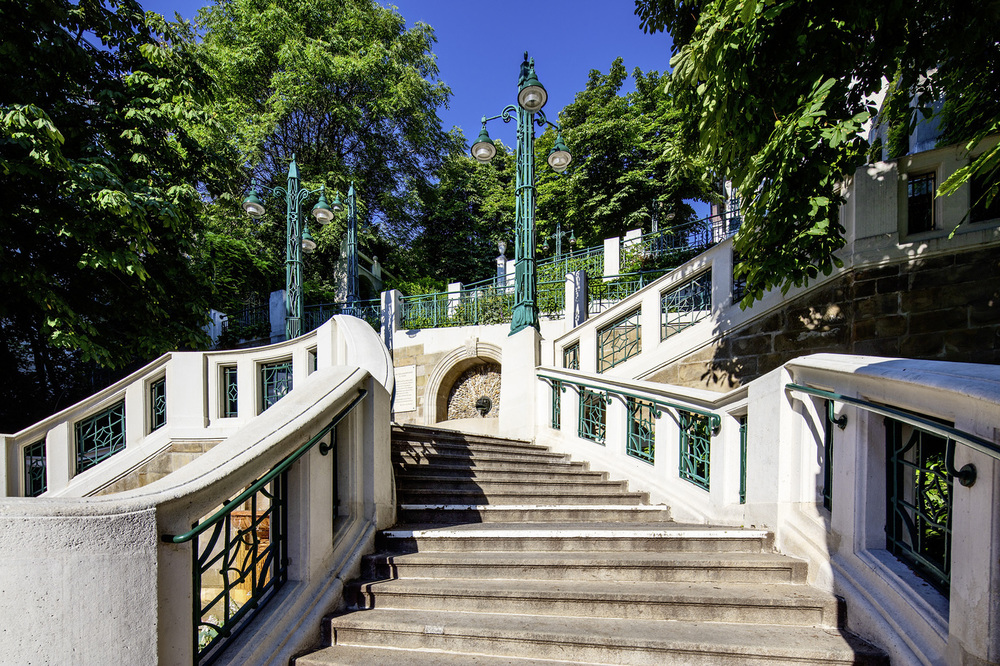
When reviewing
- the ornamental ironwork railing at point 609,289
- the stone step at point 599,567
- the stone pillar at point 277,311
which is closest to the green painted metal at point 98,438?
the stone step at point 599,567

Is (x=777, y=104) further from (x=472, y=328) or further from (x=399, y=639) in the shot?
(x=472, y=328)

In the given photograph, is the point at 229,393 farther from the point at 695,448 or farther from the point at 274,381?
the point at 695,448

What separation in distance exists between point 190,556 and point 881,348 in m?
6.17

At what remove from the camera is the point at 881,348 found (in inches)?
196

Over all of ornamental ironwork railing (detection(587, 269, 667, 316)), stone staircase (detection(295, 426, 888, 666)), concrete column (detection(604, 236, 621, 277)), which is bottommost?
stone staircase (detection(295, 426, 888, 666))

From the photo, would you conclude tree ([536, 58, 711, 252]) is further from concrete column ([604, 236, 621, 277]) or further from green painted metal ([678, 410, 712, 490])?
green painted metal ([678, 410, 712, 490])

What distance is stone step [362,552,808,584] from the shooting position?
108 inches

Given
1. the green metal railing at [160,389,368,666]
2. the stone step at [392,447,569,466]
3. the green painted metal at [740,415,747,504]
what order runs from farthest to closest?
the stone step at [392,447,569,466]
the green painted metal at [740,415,747,504]
the green metal railing at [160,389,368,666]

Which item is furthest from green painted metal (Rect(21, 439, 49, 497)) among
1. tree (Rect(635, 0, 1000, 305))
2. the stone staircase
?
tree (Rect(635, 0, 1000, 305))

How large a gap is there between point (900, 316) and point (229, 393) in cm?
796

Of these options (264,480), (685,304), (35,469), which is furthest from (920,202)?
(35,469)

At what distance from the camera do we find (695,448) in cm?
404

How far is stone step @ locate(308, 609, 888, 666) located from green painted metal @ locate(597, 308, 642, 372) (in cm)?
453

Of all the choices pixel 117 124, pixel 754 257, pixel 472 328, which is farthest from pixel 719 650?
pixel 117 124
